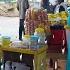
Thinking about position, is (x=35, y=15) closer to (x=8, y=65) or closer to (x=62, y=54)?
(x=62, y=54)

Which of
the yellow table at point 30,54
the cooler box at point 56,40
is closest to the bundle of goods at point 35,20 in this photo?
the cooler box at point 56,40

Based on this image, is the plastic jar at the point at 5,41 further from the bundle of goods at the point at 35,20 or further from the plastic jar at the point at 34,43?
the bundle of goods at the point at 35,20

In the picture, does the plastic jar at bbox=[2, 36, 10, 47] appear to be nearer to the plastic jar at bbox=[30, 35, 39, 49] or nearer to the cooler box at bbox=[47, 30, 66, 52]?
the plastic jar at bbox=[30, 35, 39, 49]

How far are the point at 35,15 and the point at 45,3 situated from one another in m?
1.26

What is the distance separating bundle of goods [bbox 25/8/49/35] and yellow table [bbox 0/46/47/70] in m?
Answer: 0.33

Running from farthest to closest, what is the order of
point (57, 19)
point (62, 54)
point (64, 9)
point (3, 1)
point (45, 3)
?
point (3, 1) → point (45, 3) → point (64, 9) → point (57, 19) → point (62, 54)

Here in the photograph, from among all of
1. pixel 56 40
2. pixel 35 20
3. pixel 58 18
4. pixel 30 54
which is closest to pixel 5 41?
pixel 30 54

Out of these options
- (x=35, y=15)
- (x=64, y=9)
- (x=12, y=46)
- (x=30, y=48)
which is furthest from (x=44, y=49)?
(x=64, y=9)

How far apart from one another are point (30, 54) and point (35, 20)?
1.68 feet

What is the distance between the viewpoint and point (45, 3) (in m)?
3.68

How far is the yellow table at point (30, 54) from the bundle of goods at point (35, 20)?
328 millimetres

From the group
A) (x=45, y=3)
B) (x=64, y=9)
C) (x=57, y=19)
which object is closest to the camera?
(x=57, y=19)

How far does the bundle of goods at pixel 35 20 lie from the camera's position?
2.43m

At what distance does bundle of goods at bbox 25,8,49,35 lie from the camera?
2434 millimetres
